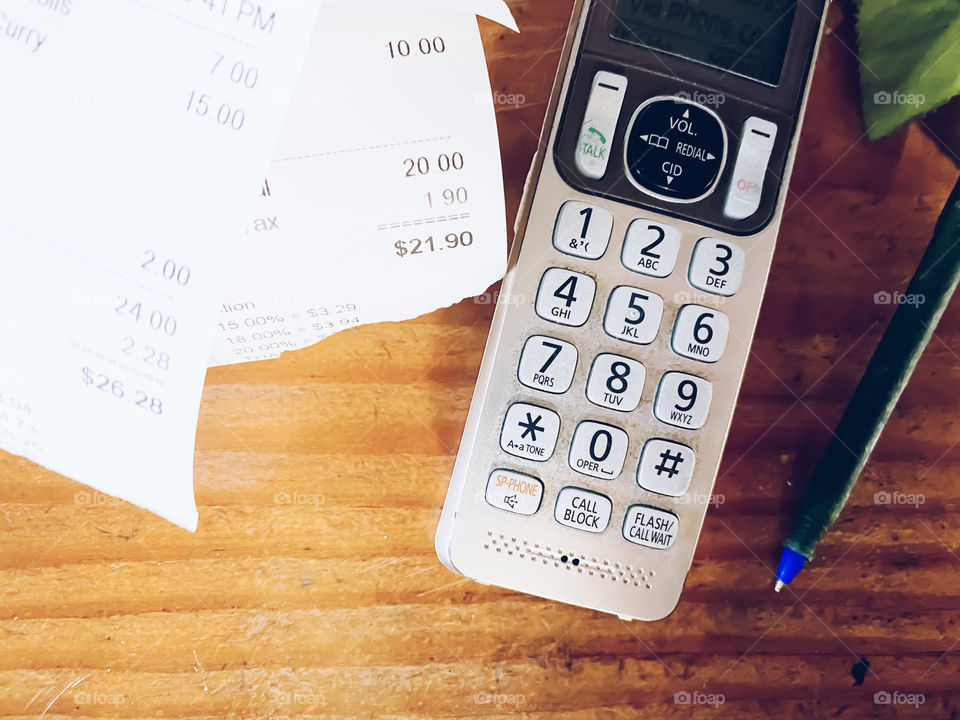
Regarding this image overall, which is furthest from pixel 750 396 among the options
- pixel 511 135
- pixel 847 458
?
pixel 511 135

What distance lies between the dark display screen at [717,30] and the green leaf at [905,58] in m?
0.05

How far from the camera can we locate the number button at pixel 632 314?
0.25 meters

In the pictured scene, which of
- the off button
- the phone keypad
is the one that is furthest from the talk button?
the off button

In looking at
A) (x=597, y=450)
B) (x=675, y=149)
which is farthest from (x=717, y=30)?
(x=597, y=450)

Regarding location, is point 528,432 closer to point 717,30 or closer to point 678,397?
point 678,397

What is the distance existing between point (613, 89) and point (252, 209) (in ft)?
0.45

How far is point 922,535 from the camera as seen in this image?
0.28m

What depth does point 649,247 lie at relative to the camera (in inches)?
9.8

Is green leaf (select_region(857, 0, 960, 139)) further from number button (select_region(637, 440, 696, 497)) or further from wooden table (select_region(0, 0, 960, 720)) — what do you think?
number button (select_region(637, 440, 696, 497))

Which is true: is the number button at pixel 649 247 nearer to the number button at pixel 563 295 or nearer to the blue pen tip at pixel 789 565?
the number button at pixel 563 295

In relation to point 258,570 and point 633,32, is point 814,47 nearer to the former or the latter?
point 633,32

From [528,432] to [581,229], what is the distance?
0.26 ft

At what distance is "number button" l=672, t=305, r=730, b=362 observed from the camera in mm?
251

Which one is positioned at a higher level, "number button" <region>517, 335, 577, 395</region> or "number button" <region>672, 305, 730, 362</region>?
"number button" <region>672, 305, 730, 362</region>
